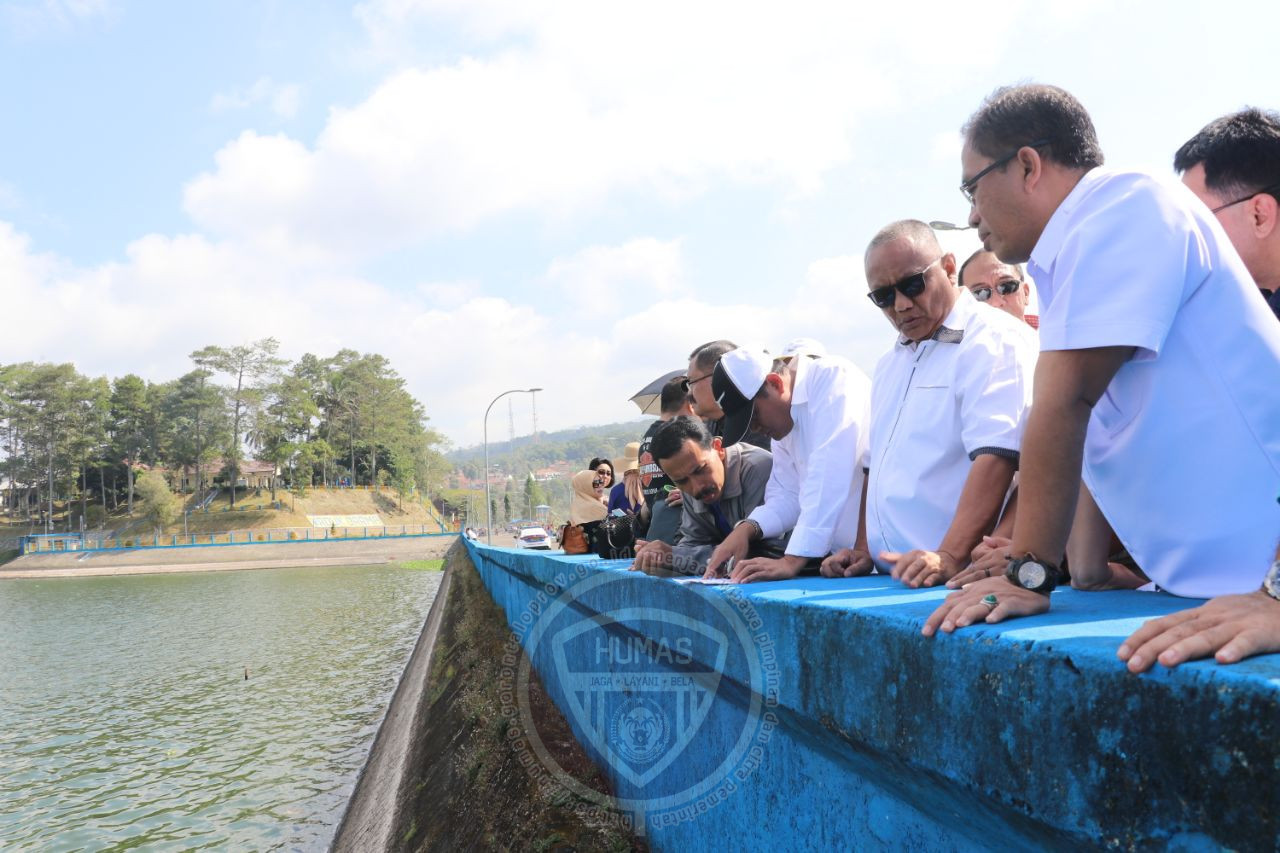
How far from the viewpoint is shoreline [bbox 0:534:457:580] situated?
2127 inches

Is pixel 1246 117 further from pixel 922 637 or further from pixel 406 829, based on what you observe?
pixel 406 829

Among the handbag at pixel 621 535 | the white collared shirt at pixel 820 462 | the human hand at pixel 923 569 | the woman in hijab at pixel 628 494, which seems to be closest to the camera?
the human hand at pixel 923 569

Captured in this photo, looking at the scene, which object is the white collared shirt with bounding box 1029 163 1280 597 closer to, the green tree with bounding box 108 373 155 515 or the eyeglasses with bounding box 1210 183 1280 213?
the eyeglasses with bounding box 1210 183 1280 213

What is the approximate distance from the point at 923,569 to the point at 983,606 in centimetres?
80

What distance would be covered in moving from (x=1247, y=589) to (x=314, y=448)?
8859cm

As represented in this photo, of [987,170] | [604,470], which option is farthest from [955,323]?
[604,470]

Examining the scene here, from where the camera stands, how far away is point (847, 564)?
2.82m

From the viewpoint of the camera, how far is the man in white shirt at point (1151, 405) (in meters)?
1.35

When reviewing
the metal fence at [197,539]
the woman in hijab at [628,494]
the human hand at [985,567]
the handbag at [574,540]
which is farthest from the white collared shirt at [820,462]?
the metal fence at [197,539]

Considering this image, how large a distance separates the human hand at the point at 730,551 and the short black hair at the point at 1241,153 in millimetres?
1839

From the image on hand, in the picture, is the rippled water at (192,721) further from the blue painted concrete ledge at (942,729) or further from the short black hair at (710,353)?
the blue painted concrete ledge at (942,729)

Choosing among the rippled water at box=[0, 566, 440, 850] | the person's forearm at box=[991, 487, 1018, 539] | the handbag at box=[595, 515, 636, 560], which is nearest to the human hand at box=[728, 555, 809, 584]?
the person's forearm at box=[991, 487, 1018, 539]

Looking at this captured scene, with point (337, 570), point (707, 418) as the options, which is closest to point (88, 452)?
point (337, 570)

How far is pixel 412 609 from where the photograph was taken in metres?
27.0
